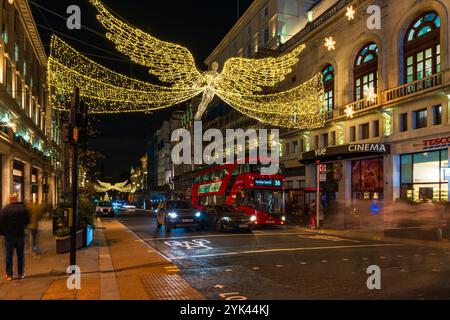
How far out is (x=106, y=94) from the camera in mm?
16359

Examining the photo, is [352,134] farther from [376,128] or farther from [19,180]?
[19,180]

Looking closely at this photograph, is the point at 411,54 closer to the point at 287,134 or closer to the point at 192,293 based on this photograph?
the point at 287,134

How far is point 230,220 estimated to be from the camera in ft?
69.8

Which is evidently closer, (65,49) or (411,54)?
(65,49)

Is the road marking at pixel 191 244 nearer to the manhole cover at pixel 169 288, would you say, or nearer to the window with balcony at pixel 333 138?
the manhole cover at pixel 169 288

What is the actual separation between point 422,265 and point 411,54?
20.5 meters

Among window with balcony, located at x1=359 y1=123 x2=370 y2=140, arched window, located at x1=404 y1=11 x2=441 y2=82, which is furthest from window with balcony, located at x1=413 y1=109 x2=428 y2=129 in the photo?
window with balcony, located at x1=359 y1=123 x2=370 y2=140

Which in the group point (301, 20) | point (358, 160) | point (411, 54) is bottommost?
point (358, 160)

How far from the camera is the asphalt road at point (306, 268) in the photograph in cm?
815

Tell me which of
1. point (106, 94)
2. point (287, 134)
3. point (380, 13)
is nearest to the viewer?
point (106, 94)

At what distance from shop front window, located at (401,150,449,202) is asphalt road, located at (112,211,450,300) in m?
10.8

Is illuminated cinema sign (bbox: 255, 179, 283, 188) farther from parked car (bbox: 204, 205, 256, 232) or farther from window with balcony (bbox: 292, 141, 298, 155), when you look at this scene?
window with balcony (bbox: 292, 141, 298, 155)

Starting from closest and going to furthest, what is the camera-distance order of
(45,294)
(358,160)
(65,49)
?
(45,294) → (65,49) → (358,160)
